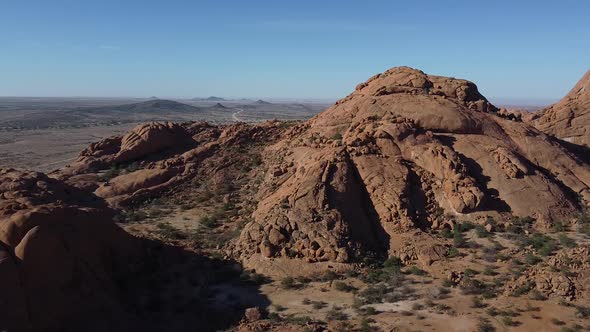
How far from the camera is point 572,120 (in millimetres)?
33812

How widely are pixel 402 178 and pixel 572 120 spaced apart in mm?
19217

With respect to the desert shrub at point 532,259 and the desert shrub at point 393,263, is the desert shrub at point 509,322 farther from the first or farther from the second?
the desert shrub at point 393,263

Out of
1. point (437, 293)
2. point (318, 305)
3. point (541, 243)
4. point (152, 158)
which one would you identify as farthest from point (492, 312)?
point (152, 158)

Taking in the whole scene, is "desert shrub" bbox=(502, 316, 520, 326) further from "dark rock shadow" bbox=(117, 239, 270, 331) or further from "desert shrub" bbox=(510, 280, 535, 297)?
"dark rock shadow" bbox=(117, 239, 270, 331)

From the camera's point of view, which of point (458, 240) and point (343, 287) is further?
point (458, 240)

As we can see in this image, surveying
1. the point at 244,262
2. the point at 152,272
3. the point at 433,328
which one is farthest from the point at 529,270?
the point at 152,272

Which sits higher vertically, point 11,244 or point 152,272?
point 11,244

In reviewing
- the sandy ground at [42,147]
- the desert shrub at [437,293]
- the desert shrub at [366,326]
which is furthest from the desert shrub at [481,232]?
the sandy ground at [42,147]

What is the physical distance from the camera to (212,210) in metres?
27.2

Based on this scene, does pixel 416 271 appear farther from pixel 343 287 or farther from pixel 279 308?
pixel 279 308

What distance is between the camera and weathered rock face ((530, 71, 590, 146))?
1303 inches

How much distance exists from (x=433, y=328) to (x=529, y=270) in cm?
609

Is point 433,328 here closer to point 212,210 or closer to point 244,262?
point 244,262

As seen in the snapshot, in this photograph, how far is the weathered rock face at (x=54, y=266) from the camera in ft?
42.8
